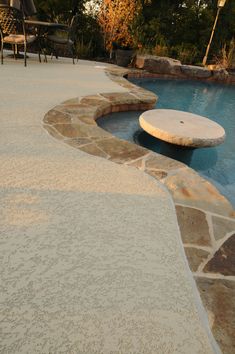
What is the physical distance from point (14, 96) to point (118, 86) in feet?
7.16

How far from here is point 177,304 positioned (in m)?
1.30

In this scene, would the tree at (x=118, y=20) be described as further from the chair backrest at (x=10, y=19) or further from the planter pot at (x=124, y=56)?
the chair backrest at (x=10, y=19)

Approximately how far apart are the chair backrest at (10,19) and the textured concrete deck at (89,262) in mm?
4184

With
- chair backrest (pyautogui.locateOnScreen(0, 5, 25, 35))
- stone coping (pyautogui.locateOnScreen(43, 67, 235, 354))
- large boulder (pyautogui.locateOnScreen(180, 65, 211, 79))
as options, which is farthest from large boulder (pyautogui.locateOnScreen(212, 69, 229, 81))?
stone coping (pyautogui.locateOnScreen(43, 67, 235, 354))

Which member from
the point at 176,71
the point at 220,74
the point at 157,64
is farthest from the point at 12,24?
Result: the point at 220,74

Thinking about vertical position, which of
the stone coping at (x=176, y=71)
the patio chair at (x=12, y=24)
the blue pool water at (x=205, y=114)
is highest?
the patio chair at (x=12, y=24)

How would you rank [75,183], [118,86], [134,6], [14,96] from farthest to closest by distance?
[134,6] → [118,86] → [14,96] → [75,183]

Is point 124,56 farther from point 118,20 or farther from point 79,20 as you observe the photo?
point 79,20

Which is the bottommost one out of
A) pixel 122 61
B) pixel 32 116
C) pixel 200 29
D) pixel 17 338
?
pixel 17 338

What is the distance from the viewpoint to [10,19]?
215 inches

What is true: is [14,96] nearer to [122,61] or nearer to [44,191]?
[44,191]

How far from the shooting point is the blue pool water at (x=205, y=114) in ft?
11.7

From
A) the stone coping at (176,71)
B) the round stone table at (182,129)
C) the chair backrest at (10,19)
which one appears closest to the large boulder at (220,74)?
the stone coping at (176,71)

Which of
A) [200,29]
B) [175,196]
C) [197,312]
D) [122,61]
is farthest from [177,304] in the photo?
[200,29]
